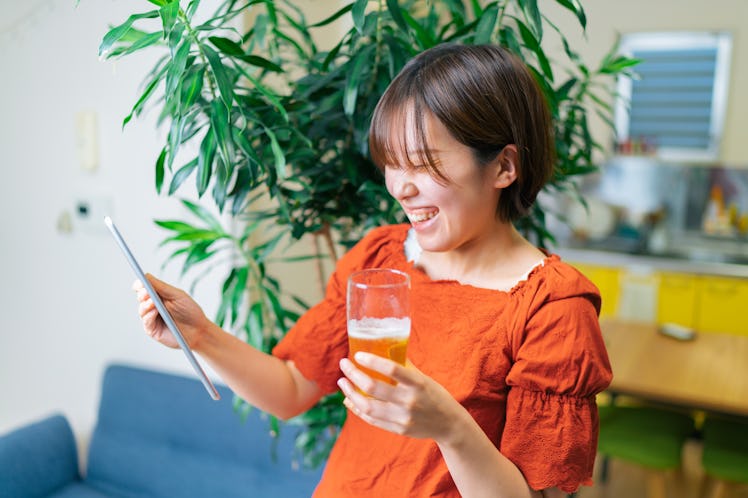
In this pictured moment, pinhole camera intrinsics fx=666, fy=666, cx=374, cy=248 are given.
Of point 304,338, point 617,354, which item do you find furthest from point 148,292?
point 617,354

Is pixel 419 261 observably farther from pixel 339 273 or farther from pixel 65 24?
pixel 65 24

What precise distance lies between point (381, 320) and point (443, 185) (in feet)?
0.78

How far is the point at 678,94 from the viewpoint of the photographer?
4.61 meters

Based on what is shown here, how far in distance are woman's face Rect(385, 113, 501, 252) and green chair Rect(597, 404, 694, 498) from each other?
192cm

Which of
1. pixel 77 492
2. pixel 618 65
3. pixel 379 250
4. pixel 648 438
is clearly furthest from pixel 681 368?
pixel 77 492

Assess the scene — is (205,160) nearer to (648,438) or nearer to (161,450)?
(161,450)

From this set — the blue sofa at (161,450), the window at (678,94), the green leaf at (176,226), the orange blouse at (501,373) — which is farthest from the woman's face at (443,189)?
the window at (678,94)

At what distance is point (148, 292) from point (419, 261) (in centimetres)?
45

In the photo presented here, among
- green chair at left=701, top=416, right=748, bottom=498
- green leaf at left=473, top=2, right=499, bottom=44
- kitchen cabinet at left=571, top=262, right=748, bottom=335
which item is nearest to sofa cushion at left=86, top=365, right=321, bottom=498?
green leaf at left=473, top=2, right=499, bottom=44

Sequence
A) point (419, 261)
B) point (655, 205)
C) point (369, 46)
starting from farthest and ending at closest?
1. point (655, 205)
2. point (369, 46)
3. point (419, 261)

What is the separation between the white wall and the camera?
1658 millimetres

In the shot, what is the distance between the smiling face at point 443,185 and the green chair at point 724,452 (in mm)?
2023

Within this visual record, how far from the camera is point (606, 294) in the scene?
430 cm

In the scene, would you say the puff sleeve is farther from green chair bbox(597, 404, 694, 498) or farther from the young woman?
green chair bbox(597, 404, 694, 498)
